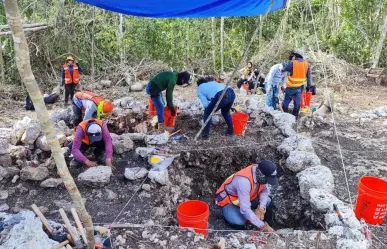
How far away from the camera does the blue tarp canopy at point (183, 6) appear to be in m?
5.06

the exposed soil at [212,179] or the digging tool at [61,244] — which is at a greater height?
the digging tool at [61,244]

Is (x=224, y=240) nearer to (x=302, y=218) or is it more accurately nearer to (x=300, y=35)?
(x=302, y=218)

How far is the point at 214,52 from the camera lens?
450 inches

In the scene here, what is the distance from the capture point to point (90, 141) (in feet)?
15.4

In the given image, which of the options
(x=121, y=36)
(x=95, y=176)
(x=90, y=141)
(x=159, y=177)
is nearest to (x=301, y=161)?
(x=159, y=177)

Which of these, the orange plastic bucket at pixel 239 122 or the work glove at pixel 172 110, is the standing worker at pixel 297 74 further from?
the work glove at pixel 172 110

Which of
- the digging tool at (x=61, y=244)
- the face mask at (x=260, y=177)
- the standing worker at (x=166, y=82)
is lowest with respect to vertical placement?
the digging tool at (x=61, y=244)

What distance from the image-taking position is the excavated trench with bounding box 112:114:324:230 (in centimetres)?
455

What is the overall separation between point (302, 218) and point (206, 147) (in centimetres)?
172

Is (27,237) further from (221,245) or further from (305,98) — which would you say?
(305,98)

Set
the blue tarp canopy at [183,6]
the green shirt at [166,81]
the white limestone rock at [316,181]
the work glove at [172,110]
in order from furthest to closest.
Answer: the work glove at [172,110] → the green shirt at [166,81] → the blue tarp canopy at [183,6] → the white limestone rock at [316,181]

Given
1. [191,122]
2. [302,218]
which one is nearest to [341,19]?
[191,122]

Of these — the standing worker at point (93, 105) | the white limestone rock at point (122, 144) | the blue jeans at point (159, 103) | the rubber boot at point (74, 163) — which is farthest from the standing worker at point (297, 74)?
the rubber boot at point (74, 163)

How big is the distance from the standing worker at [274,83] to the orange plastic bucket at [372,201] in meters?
3.10
